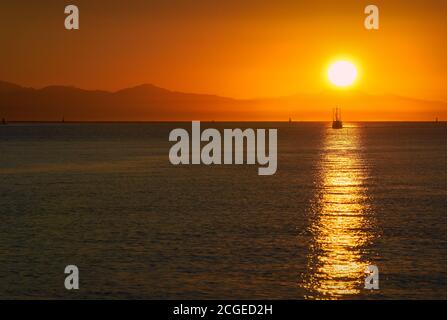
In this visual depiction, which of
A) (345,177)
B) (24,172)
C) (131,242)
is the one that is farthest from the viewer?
(24,172)

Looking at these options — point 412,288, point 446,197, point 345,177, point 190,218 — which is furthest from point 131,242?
point 345,177

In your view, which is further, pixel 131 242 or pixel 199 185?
pixel 199 185

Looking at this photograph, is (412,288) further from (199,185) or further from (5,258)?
(199,185)

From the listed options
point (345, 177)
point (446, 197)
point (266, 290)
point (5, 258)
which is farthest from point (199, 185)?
point (266, 290)

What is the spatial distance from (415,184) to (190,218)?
33.0m

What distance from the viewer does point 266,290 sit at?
94.9 feet

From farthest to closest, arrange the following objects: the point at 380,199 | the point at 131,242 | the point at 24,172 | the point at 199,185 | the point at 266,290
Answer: the point at 24,172
the point at 199,185
the point at 380,199
the point at 131,242
the point at 266,290

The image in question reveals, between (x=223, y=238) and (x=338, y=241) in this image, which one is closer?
(x=338, y=241)

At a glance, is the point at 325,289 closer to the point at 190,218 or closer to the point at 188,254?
the point at 188,254

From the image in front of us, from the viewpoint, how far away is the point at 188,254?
35.6 meters
